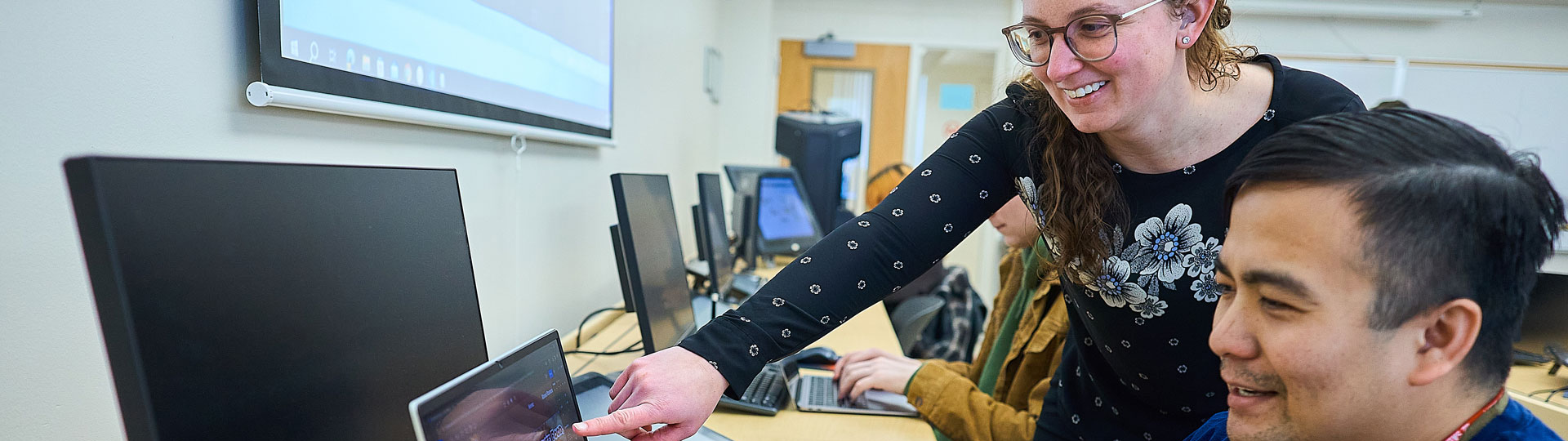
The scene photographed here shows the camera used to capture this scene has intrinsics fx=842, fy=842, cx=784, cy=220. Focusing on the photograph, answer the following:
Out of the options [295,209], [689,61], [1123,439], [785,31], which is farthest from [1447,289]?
[785,31]

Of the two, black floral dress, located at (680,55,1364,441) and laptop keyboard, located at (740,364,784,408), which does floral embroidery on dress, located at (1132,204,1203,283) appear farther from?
laptop keyboard, located at (740,364,784,408)

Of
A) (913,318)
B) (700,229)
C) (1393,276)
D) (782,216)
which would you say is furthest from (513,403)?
(782,216)

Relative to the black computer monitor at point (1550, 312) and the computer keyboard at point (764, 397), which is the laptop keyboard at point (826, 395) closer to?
the computer keyboard at point (764, 397)

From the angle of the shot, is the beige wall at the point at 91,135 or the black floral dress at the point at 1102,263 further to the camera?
the black floral dress at the point at 1102,263

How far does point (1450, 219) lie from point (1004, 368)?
3.45 ft

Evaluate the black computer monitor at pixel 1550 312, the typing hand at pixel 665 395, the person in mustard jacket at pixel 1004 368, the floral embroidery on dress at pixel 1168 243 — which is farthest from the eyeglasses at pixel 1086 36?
the black computer monitor at pixel 1550 312

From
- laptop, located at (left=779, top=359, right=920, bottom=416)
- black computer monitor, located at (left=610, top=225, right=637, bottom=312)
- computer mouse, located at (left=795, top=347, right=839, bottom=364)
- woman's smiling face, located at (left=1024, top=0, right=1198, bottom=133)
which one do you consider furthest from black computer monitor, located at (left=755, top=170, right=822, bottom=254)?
woman's smiling face, located at (left=1024, top=0, right=1198, bottom=133)

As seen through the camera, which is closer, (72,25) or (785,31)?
(72,25)

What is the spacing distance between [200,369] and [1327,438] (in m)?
0.78

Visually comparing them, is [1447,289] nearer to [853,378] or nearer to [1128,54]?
[1128,54]

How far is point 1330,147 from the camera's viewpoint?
64cm

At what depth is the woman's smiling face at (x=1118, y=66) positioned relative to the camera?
87 centimetres

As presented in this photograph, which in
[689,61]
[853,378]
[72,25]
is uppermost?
[689,61]

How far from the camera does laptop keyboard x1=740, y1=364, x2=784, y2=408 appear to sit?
135cm
